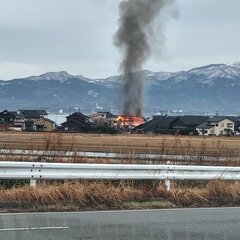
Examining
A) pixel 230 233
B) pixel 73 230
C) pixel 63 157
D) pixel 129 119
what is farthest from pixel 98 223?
pixel 129 119

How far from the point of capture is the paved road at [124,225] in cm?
749

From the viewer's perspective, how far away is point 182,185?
12.3 metres

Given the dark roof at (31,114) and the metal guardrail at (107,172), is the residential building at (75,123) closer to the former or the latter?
the dark roof at (31,114)

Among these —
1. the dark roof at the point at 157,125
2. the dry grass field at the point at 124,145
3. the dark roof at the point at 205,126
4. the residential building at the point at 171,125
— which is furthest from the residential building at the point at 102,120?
the dry grass field at the point at 124,145

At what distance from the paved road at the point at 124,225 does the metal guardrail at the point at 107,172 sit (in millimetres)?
1316

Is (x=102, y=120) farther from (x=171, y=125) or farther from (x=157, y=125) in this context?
(x=171, y=125)

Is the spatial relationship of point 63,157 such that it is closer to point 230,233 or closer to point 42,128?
point 230,233

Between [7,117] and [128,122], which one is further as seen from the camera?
[128,122]

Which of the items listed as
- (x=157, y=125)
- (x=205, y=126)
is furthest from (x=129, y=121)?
(x=205, y=126)

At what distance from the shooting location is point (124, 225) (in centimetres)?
838

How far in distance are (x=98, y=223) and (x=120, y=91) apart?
424 feet

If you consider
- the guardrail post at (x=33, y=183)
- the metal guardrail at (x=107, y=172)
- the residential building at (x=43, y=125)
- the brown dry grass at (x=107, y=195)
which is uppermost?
the residential building at (x=43, y=125)

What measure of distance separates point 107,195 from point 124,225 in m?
2.38

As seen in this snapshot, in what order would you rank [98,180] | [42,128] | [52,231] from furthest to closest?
[42,128] < [98,180] < [52,231]
